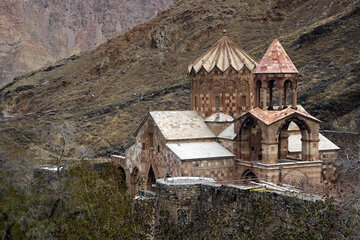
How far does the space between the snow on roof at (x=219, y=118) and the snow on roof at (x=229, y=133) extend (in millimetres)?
447

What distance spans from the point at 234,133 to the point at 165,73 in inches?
1447

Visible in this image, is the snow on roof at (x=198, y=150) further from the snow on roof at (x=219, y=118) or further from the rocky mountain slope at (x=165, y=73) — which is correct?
the rocky mountain slope at (x=165, y=73)

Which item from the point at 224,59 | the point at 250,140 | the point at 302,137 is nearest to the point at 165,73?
the point at 224,59

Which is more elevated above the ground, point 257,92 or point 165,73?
point 165,73

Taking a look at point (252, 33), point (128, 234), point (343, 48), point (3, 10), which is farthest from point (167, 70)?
point (3, 10)

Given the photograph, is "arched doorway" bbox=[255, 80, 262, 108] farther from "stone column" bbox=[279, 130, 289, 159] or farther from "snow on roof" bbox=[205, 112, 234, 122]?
"snow on roof" bbox=[205, 112, 234, 122]

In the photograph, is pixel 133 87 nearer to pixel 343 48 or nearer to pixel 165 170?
pixel 343 48

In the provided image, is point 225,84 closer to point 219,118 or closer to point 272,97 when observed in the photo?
point 219,118

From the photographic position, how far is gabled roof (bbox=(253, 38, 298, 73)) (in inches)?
841

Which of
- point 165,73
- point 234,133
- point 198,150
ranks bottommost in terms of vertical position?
point 198,150

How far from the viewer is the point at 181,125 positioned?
917 inches

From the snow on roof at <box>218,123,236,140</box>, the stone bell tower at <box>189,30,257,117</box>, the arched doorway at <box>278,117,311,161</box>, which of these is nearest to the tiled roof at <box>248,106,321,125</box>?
the arched doorway at <box>278,117,311,161</box>

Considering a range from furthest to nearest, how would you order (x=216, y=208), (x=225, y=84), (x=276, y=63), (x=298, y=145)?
(x=225, y=84) → (x=298, y=145) → (x=276, y=63) → (x=216, y=208)

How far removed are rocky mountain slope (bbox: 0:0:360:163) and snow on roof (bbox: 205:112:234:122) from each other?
11.9m
